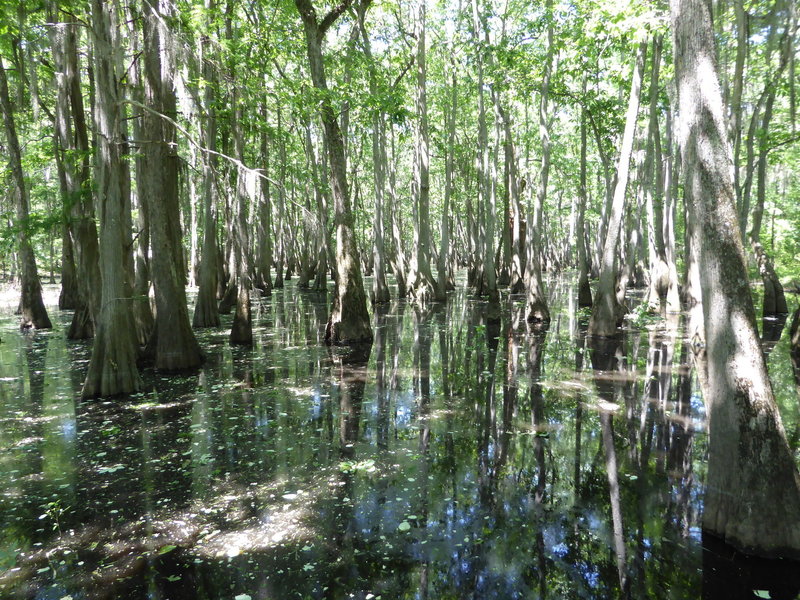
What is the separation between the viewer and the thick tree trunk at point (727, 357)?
361 cm

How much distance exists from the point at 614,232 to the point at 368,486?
10.1 meters

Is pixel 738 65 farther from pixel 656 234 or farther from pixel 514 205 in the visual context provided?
pixel 656 234

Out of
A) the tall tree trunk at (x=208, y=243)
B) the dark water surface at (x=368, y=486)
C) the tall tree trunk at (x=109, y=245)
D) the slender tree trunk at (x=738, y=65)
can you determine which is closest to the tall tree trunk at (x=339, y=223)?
the tall tree trunk at (x=208, y=243)

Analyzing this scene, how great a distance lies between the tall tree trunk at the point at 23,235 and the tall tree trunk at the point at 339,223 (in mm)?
7859

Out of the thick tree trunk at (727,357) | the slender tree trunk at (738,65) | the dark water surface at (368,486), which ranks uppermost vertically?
the slender tree trunk at (738,65)

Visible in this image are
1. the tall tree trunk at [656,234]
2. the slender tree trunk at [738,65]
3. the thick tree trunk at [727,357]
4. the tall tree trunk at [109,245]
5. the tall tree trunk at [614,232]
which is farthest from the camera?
the tall tree trunk at [656,234]

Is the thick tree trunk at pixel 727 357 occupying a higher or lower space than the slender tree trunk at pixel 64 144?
lower

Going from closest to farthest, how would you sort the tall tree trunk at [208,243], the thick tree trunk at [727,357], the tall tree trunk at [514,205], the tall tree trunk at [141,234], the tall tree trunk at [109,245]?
the thick tree trunk at [727,357]
the tall tree trunk at [109,245]
the tall tree trunk at [141,234]
the tall tree trunk at [208,243]
the tall tree trunk at [514,205]

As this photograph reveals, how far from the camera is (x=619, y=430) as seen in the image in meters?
6.49

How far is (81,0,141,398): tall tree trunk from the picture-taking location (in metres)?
7.93

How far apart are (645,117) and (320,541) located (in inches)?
855

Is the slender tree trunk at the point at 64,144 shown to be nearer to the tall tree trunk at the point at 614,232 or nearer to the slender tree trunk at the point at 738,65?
the slender tree trunk at the point at 738,65

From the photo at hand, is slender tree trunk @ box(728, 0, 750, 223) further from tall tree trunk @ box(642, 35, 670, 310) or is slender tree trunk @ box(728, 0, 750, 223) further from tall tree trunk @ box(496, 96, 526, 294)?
tall tree trunk @ box(496, 96, 526, 294)

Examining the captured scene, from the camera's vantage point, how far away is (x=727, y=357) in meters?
3.79
